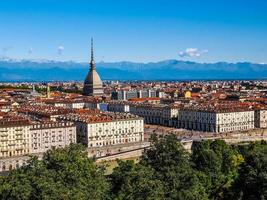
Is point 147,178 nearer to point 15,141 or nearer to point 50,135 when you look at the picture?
point 15,141

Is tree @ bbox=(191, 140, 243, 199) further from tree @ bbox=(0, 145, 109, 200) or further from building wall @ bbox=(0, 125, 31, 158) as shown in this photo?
building wall @ bbox=(0, 125, 31, 158)

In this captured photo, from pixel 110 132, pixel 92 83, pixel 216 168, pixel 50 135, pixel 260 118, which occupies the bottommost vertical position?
pixel 260 118

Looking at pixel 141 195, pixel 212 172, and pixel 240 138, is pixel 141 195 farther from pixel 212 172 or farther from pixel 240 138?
pixel 240 138

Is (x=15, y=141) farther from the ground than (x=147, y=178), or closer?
closer

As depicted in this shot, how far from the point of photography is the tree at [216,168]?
38062 millimetres

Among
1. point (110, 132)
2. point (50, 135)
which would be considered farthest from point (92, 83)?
point (50, 135)

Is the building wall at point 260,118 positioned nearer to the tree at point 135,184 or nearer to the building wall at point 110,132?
the building wall at point 110,132

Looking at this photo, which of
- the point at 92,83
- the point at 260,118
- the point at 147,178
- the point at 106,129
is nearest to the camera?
the point at 147,178

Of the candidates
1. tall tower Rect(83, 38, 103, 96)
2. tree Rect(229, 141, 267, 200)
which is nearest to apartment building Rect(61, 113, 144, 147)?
tree Rect(229, 141, 267, 200)

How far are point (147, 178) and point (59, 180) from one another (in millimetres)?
4992

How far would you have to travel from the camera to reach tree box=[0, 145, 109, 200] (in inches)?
1080

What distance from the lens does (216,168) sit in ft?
133

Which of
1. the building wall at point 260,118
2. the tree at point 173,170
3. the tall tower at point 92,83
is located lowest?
the building wall at point 260,118

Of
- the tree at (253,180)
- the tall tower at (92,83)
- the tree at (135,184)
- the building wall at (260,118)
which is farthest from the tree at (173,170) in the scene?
the tall tower at (92,83)
